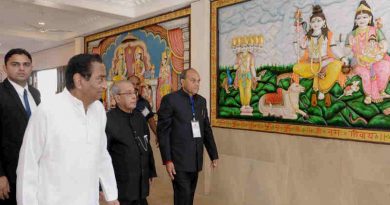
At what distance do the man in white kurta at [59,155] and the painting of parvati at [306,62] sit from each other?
8.61ft

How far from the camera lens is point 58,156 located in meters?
1.65

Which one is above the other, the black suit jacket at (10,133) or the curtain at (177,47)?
the curtain at (177,47)

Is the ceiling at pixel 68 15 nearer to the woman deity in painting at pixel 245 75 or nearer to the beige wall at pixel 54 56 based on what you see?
the beige wall at pixel 54 56

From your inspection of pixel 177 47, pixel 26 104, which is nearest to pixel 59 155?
pixel 26 104

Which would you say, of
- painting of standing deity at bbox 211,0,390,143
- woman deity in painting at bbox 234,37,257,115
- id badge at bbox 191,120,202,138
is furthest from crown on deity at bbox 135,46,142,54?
id badge at bbox 191,120,202,138

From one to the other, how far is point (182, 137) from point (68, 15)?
4710 millimetres

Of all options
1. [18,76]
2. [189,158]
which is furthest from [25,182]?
[189,158]

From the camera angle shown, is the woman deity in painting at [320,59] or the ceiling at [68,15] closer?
the woman deity in painting at [320,59]

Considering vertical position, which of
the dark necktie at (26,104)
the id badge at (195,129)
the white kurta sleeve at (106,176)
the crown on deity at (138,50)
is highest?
the crown on deity at (138,50)

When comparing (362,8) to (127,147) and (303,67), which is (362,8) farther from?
(127,147)

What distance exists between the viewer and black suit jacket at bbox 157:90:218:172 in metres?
3.25

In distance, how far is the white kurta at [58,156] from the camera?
1.62 m

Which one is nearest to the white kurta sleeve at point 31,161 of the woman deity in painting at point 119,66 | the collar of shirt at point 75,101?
the collar of shirt at point 75,101

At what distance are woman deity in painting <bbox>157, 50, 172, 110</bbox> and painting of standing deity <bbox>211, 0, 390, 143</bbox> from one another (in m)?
1.22
